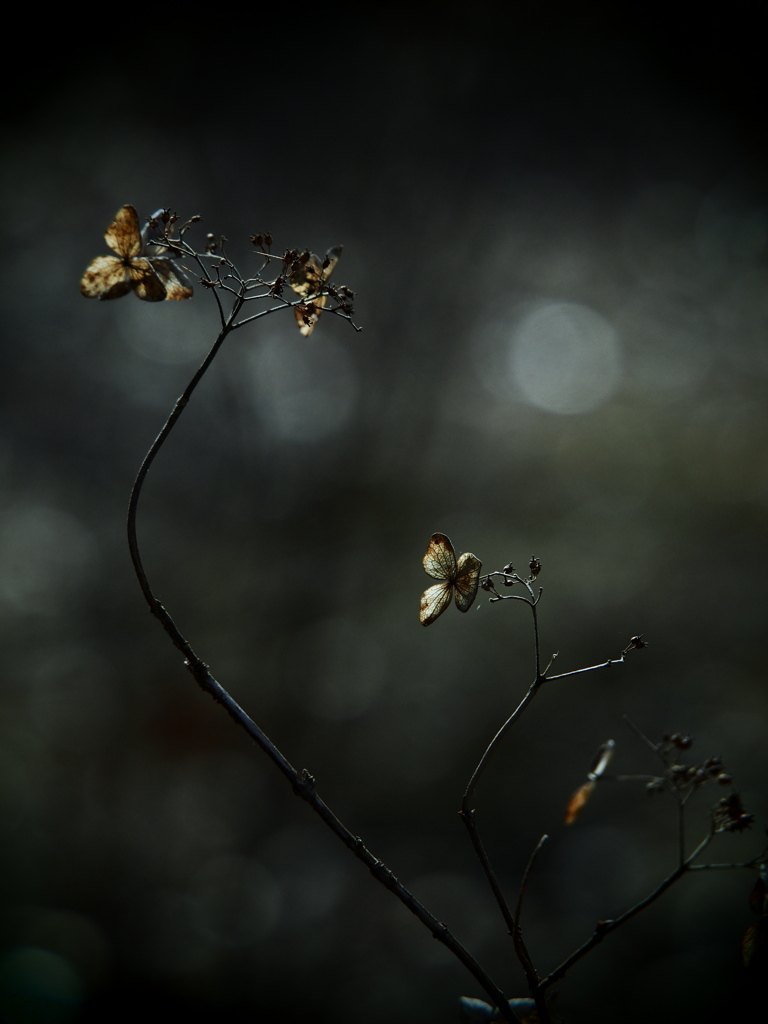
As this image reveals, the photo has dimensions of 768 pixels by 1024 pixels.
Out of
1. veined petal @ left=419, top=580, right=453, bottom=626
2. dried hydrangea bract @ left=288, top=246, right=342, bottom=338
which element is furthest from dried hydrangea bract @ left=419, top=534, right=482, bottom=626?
dried hydrangea bract @ left=288, top=246, right=342, bottom=338

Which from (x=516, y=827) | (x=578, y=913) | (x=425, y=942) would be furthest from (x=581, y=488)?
(x=425, y=942)

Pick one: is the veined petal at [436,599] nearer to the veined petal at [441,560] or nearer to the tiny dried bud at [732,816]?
the veined petal at [441,560]

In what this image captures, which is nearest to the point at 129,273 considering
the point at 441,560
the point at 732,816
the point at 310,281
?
the point at 310,281

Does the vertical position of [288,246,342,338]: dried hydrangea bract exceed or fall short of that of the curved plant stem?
it exceeds it

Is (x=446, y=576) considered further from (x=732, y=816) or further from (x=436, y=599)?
(x=732, y=816)

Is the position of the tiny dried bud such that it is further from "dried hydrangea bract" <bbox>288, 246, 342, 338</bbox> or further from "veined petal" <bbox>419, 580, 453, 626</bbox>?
"dried hydrangea bract" <bbox>288, 246, 342, 338</bbox>
